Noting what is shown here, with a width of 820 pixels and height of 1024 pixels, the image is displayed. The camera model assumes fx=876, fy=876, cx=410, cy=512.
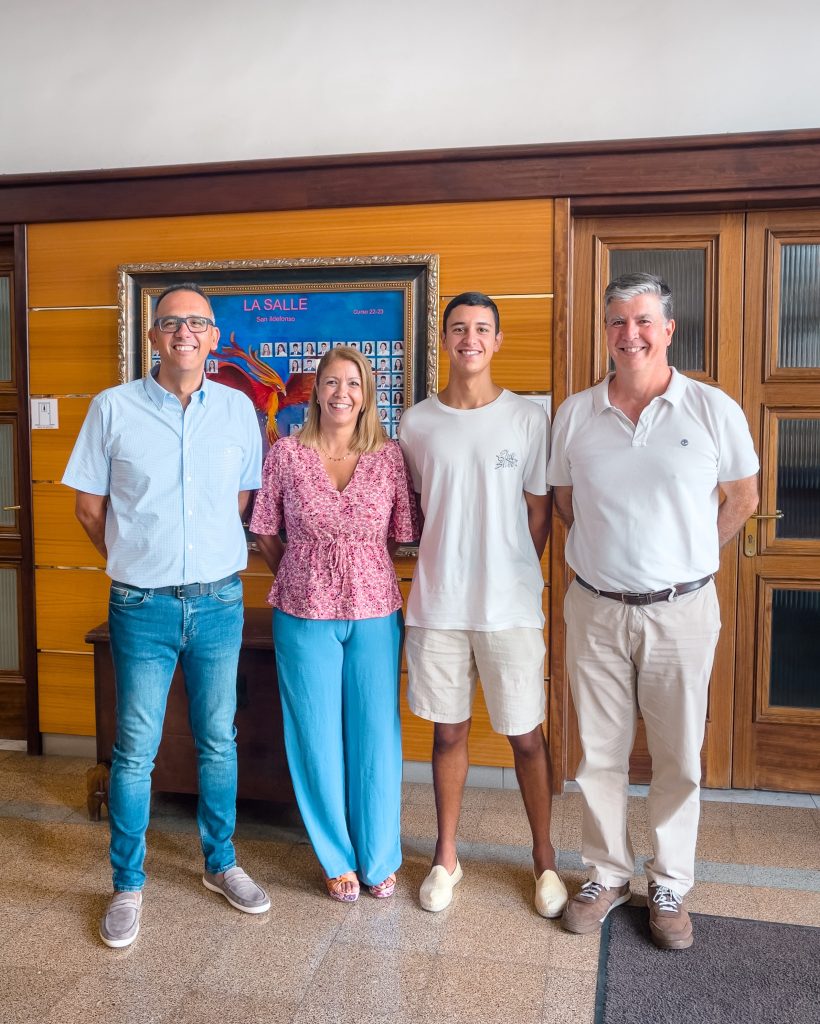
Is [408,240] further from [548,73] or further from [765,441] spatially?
[765,441]

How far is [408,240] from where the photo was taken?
3260mm

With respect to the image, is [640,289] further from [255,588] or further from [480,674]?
[255,588]

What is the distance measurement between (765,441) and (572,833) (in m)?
1.57

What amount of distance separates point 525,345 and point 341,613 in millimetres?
1366

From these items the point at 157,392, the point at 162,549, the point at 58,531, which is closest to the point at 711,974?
the point at 162,549

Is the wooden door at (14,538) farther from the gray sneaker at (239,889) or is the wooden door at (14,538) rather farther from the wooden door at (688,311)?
the wooden door at (688,311)

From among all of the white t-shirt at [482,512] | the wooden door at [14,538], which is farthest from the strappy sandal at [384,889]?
the wooden door at [14,538]

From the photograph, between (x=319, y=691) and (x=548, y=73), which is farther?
(x=548, y=73)

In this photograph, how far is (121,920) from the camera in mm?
2324

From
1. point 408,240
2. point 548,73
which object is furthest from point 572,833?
point 548,73

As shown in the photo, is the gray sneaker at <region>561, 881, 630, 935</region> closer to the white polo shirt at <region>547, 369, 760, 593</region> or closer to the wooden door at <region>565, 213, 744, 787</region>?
the white polo shirt at <region>547, 369, 760, 593</region>

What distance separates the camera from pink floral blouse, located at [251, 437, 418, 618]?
238 centimetres

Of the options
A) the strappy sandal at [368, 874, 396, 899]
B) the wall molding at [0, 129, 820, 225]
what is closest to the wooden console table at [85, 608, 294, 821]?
the strappy sandal at [368, 874, 396, 899]

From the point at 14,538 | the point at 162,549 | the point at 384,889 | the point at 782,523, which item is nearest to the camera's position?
the point at 162,549
